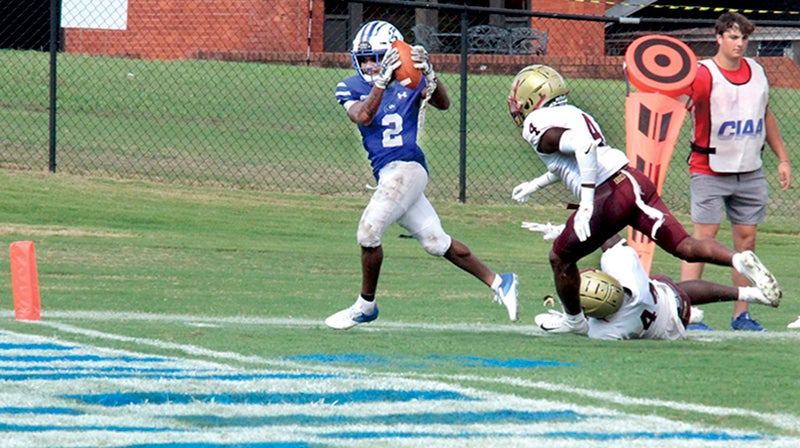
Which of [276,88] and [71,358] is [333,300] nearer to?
[71,358]

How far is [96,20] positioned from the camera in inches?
716

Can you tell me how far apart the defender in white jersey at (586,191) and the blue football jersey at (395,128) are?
75 cm

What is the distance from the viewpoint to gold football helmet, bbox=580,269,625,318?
8125mm

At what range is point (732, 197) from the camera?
32.5 ft

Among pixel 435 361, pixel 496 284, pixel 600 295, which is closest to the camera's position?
pixel 435 361

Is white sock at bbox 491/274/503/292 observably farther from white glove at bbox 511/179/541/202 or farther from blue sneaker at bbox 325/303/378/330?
blue sneaker at bbox 325/303/378/330

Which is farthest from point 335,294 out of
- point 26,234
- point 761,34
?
point 761,34

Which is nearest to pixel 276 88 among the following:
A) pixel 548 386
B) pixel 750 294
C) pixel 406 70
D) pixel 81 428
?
pixel 406 70

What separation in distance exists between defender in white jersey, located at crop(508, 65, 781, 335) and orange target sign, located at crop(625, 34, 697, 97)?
6.46 ft

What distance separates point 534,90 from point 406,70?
762 millimetres

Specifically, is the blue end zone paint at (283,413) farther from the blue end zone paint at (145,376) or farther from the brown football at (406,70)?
the brown football at (406,70)

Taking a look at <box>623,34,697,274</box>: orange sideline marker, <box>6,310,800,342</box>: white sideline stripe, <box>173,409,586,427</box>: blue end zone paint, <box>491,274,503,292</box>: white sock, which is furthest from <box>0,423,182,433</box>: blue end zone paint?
<box>623,34,697,274</box>: orange sideline marker

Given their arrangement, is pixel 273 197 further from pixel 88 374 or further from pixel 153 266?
pixel 88 374

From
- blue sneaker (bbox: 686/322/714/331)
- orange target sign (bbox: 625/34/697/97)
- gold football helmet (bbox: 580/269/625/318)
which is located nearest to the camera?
gold football helmet (bbox: 580/269/625/318)
